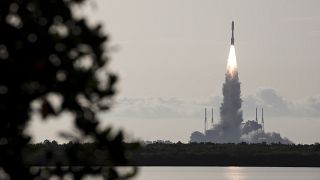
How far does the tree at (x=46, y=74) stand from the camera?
551 inches

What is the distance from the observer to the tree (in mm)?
13984

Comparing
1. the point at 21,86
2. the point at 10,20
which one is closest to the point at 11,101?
the point at 21,86

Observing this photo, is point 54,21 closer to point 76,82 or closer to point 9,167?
point 76,82

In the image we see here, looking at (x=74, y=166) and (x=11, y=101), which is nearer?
(x=11, y=101)

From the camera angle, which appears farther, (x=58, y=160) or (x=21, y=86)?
(x=58, y=160)

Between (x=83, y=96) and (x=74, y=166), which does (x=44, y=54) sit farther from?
(x=74, y=166)

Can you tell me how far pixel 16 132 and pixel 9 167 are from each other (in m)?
0.47

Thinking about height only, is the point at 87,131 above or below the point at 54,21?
below

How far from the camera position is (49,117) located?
551 inches

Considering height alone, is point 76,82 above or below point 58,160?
above

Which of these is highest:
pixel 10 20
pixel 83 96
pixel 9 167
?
pixel 10 20

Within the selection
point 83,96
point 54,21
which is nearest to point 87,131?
point 83,96

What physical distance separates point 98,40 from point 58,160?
5.83 ft

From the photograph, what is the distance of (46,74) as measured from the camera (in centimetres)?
1382
